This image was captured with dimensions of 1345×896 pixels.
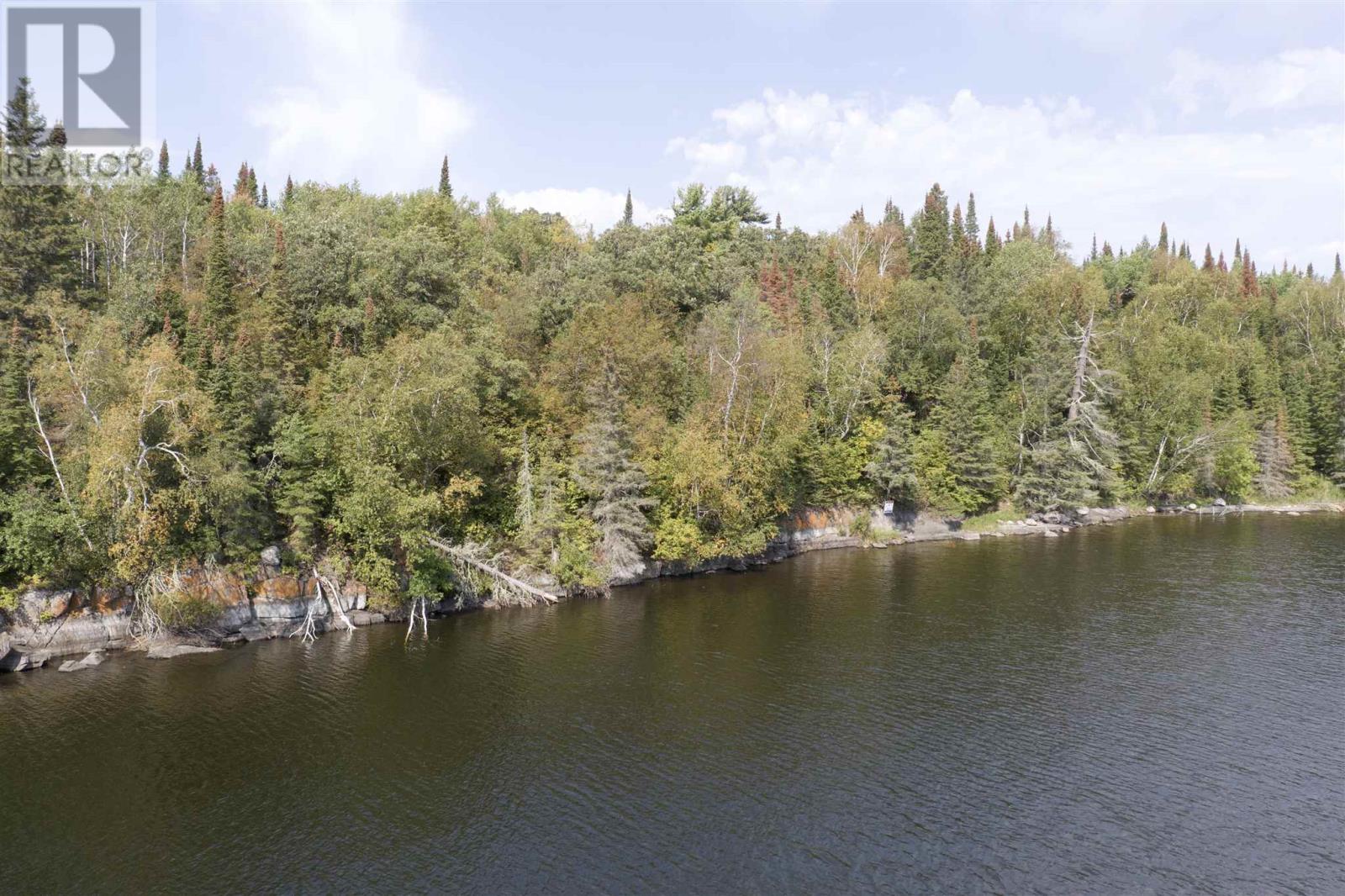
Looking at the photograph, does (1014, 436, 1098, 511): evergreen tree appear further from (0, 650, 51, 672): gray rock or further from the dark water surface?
(0, 650, 51, 672): gray rock

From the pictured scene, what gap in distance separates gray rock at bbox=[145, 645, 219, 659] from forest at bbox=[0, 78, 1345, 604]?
4772 millimetres

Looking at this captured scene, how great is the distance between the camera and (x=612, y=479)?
62594 millimetres

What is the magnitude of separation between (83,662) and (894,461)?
69.7m

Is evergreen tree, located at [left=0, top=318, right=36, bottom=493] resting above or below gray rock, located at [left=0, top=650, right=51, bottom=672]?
above

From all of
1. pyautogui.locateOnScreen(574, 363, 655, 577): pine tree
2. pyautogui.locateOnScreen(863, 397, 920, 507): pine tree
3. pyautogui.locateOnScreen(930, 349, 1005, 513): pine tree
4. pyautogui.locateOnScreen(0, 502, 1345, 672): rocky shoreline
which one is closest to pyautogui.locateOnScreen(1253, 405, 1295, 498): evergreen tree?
pyautogui.locateOnScreen(930, 349, 1005, 513): pine tree

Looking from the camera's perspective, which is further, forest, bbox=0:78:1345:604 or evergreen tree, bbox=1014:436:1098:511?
evergreen tree, bbox=1014:436:1098:511

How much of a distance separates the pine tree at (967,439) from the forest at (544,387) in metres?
0.43

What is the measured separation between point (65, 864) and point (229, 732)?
9864mm

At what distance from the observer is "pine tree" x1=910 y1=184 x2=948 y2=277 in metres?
120

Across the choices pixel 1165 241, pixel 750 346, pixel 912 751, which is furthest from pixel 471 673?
pixel 1165 241

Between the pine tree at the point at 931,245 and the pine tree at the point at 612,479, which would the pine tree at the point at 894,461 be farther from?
the pine tree at the point at 931,245

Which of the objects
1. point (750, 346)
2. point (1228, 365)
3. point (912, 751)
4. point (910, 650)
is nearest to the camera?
point (912, 751)

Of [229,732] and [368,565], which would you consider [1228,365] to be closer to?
[368,565]

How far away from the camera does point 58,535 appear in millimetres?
45219
